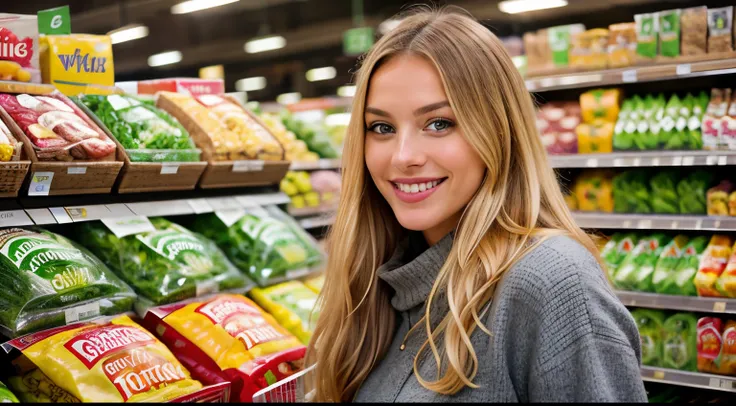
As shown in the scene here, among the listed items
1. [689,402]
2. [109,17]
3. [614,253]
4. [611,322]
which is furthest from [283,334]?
[109,17]

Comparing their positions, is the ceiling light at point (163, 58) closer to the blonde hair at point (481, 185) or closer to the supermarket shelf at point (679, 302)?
the supermarket shelf at point (679, 302)

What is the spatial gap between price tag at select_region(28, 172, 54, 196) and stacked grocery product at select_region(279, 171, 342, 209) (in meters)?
3.45

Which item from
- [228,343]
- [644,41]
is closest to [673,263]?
[644,41]

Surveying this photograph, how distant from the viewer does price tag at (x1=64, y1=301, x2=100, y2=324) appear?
1.97 metres

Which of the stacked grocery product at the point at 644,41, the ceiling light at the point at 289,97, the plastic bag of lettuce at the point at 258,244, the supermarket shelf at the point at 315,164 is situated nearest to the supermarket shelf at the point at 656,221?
the stacked grocery product at the point at 644,41

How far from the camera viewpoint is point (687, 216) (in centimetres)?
354

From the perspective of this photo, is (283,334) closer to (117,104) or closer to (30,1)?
(117,104)

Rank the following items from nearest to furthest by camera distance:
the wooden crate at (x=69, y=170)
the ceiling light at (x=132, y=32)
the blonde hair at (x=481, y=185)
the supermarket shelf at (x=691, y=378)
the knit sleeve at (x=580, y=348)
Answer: the knit sleeve at (x=580, y=348), the blonde hair at (x=481, y=185), the wooden crate at (x=69, y=170), the supermarket shelf at (x=691, y=378), the ceiling light at (x=132, y=32)

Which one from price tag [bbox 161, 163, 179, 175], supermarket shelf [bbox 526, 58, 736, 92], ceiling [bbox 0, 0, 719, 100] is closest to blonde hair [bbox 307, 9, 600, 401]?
price tag [bbox 161, 163, 179, 175]

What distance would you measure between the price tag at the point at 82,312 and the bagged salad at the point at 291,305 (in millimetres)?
645

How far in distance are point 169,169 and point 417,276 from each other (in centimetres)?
118

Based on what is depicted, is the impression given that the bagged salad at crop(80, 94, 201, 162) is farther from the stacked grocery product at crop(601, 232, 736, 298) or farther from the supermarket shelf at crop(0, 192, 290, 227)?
the stacked grocery product at crop(601, 232, 736, 298)

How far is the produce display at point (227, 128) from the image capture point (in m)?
2.64

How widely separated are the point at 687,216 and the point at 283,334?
2404 mm
